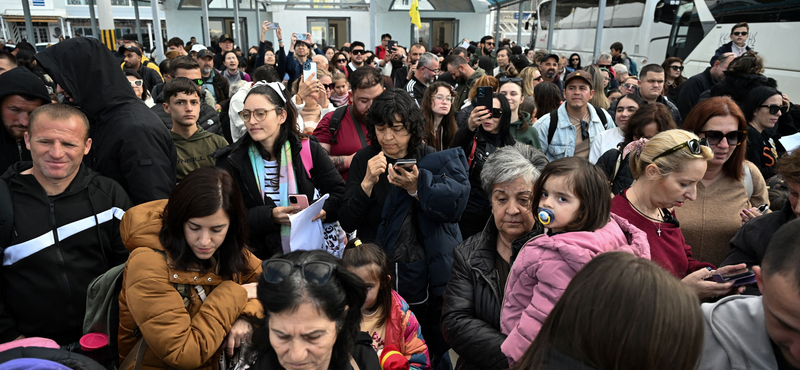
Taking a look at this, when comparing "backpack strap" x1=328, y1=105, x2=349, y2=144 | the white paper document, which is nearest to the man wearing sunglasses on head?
"backpack strap" x1=328, y1=105, x2=349, y2=144

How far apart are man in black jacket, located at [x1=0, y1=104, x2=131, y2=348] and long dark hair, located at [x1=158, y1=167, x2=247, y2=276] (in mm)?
554

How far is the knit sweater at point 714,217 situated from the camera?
274 centimetres

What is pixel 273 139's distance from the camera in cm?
310

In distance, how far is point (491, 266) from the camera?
217 centimetres

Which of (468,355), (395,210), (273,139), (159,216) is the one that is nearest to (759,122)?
(395,210)

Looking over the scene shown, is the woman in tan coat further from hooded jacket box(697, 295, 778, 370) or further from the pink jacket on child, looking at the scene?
hooded jacket box(697, 295, 778, 370)

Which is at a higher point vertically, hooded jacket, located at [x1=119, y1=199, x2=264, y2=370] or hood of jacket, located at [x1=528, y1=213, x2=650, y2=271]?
hood of jacket, located at [x1=528, y1=213, x2=650, y2=271]

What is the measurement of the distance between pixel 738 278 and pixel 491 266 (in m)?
0.95

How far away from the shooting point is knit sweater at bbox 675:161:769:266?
2.74 metres

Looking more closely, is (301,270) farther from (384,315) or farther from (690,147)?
(690,147)

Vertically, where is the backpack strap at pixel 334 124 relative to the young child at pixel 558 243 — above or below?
above

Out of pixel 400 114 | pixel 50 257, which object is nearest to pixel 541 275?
pixel 400 114

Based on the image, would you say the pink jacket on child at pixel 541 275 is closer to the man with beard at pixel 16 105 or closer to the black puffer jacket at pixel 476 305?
the black puffer jacket at pixel 476 305

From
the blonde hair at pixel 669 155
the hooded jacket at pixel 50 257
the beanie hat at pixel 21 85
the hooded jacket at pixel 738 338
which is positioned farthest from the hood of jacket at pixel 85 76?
the hooded jacket at pixel 738 338
